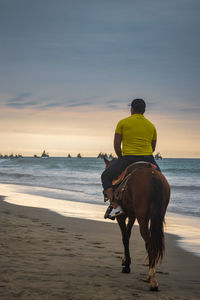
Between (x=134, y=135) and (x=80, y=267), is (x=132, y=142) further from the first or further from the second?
(x=80, y=267)

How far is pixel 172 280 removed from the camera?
596 cm

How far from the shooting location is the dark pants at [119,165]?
6.22 m

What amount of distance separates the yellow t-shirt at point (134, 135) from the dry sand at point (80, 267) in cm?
196

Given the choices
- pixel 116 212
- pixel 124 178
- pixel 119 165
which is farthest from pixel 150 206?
pixel 119 165

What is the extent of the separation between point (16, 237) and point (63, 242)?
1009mm

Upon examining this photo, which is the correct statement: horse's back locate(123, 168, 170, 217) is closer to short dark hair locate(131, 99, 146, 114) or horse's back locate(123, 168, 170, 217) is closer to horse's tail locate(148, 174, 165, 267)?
horse's tail locate(148, 174, 165, 267)

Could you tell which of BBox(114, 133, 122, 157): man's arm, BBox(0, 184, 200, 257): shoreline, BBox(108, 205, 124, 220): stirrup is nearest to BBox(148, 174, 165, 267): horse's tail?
BBox(108, 205, 124, 220): stirrup

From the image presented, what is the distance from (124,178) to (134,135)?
715mm

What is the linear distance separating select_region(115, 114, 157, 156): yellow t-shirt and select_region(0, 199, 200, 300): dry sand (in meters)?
1.96

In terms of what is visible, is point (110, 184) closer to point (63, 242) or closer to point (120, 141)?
point (120, 141)

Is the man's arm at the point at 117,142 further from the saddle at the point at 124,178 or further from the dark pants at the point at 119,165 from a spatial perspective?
the saddle at the point at 124,178

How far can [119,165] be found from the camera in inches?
255

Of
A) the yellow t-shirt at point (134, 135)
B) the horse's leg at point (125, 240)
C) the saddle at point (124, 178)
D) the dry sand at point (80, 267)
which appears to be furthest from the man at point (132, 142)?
the dry sand at point (80, 267)

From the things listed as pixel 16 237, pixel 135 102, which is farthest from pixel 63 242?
pixel 135 102
